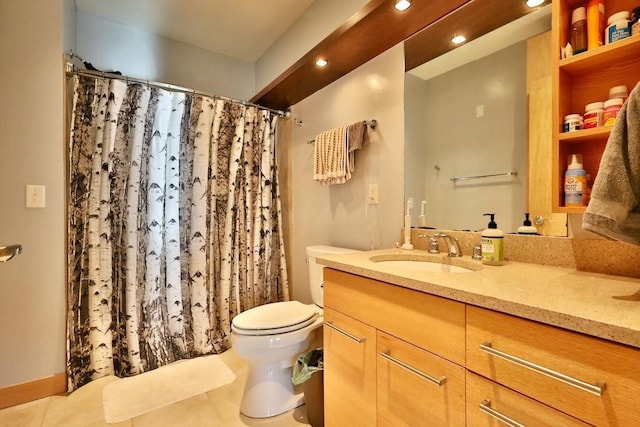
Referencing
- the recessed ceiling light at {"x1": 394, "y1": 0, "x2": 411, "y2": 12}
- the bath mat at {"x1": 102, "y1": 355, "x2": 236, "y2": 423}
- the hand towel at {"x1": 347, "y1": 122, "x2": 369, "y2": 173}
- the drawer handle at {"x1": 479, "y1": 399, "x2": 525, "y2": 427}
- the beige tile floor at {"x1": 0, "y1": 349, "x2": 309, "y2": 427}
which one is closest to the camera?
the drawer handle at {"x1": 479, "y1": 399, "x2": 525, "y2": 427}

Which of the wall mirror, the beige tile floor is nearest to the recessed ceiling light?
the wall mirror

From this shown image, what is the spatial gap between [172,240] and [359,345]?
152cm

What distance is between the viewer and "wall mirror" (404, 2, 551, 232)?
1.14 meters

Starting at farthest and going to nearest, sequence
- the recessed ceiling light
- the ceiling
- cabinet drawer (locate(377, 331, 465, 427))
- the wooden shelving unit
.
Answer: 1. the ceiling
2. the recessed ceiling light
3. the wooden shelving unit
4. cabinet drawer (locate(377, 331, 465, 427))

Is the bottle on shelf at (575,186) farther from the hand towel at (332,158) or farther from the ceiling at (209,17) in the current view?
the ceiling at (209,17)

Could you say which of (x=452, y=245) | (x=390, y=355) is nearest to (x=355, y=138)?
(x=452, y=245)

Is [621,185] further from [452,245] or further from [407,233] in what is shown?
[407,233]

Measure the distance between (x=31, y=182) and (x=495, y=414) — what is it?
2240mm

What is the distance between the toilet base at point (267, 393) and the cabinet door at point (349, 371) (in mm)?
374

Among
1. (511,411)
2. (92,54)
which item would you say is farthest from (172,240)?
(511,411)

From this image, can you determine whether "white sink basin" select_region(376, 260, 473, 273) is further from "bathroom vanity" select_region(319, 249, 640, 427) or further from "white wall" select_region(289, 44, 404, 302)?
"white wall" select_region(289, 44, 404, 302)

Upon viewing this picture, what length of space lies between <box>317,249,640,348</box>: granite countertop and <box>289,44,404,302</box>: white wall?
64cm

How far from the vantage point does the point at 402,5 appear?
127cm

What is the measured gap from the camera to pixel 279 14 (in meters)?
2.09
